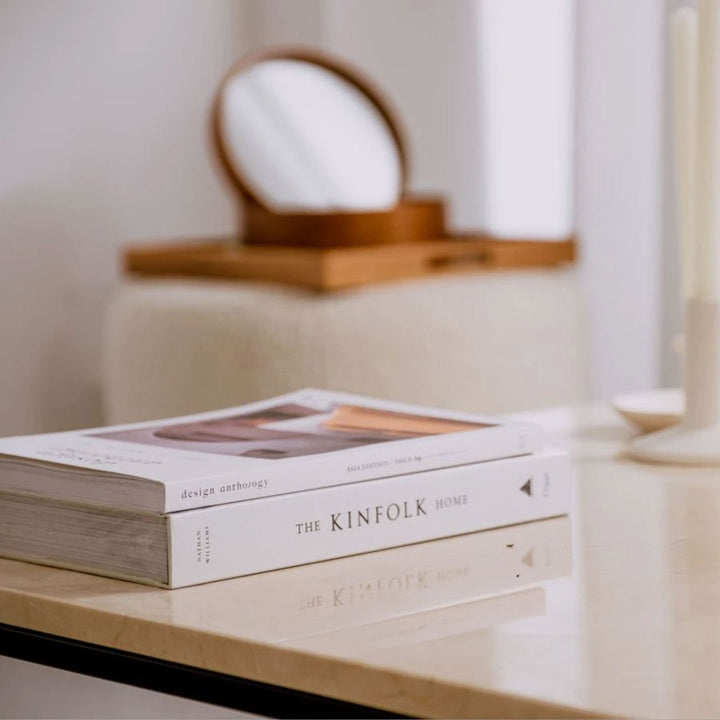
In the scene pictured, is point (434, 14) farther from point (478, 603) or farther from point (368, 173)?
point (478, 603)

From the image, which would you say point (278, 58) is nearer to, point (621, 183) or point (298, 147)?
point (298, 147)

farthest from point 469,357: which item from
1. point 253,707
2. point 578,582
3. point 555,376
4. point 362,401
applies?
point 253,707

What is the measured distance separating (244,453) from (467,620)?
17 centimetres

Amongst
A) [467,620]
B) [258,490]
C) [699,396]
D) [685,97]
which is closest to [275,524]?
[258,490]

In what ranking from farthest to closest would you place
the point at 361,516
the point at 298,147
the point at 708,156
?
the point at 298,147 < the point at 708,156 < the point at 361,516

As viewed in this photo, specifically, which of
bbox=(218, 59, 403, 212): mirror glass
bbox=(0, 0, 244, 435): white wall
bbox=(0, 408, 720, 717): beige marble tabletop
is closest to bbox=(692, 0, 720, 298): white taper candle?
bbox=(0, 408, 720, 717): beige marble tabletop

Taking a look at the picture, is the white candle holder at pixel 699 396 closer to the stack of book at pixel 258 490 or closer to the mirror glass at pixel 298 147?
the stack of book at pixel 258 490

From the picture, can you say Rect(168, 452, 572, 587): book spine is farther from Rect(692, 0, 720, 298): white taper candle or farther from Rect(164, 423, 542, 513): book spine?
Rect(692, 0, 720, 298): white taper candle

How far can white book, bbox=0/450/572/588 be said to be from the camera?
2.13 ft

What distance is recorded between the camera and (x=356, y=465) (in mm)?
695

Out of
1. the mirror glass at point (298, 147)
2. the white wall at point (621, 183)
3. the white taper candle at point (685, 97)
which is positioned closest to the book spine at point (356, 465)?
the white taper candle at point (685, 97)

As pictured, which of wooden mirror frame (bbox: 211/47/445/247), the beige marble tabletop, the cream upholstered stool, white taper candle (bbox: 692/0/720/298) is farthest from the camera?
wooden mirror frame (bbox: 211/47/445/247)

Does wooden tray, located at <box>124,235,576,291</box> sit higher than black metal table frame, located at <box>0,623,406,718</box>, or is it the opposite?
wooden tray, located at <box>124,235,576,291</box>

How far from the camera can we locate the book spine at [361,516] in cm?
65
